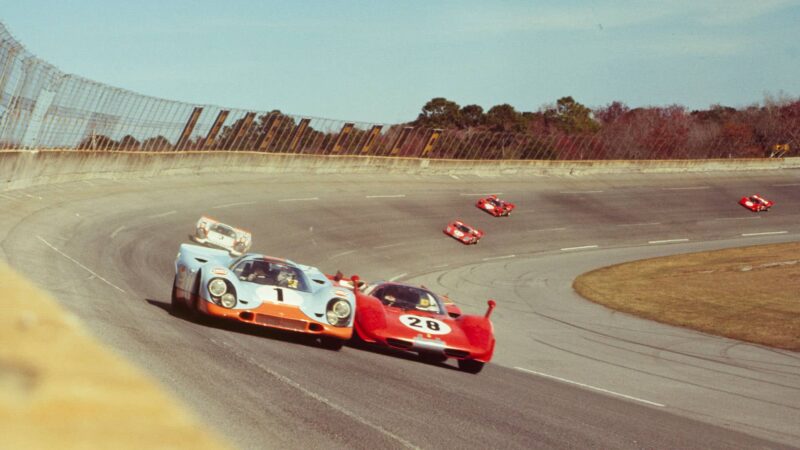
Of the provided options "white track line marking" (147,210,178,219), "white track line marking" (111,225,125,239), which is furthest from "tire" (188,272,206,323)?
"white track line marking" (147,210,178,219)

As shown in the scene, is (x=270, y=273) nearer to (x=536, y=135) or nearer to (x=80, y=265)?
(x=80, y=265)

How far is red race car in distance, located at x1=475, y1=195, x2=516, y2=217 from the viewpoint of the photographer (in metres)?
57.5

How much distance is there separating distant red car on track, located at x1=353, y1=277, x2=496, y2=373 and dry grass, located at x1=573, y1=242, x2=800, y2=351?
12289 mm

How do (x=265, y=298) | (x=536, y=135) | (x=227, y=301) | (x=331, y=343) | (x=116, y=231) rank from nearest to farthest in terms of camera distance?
1. (x=227, y=301)
2. (x=265, y=298)
3. (x=331, y=343)
4. (x=116, y=231)
5. (x=536, y=135)

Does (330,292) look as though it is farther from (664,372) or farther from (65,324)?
(65,324)

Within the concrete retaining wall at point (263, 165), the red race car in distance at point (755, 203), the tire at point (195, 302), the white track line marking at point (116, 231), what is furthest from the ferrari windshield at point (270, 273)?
the red race car in distance at point (755, 203)

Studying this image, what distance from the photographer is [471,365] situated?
1470cm

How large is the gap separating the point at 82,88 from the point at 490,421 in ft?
97.6

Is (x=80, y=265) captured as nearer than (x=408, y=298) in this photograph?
No

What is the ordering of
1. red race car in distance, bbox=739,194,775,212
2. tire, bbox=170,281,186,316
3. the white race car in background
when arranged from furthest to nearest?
red race car in distance, bbox=739,194,775,212
the white race car in background
tire, bbox=170,281,186,316

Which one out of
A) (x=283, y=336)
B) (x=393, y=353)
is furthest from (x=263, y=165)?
(x=283, y=336)

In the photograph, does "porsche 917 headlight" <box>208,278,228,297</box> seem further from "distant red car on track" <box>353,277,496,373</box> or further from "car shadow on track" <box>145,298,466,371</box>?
"distant red car on track" <box>353,277,496,373</box>

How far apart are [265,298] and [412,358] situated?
8.94 ft

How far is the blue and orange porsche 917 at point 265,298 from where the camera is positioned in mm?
13773
